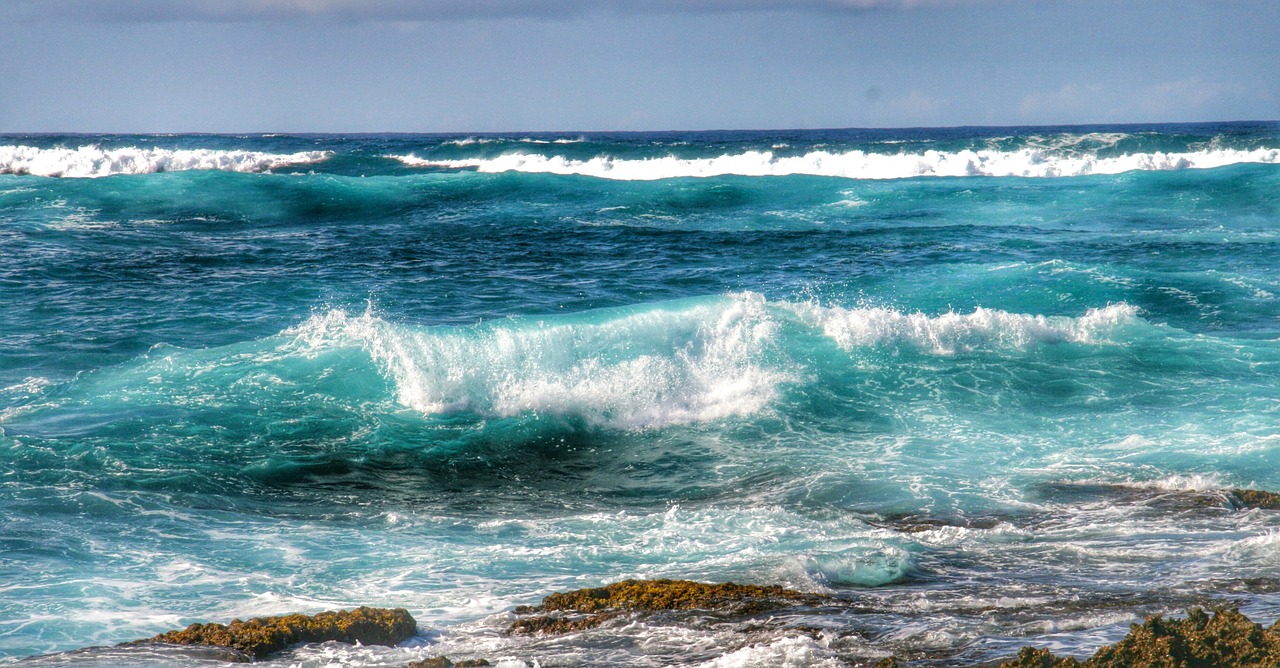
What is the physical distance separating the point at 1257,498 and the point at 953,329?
5.85 meters

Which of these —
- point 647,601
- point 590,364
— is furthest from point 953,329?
point 647,601

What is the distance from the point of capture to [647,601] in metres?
5.51

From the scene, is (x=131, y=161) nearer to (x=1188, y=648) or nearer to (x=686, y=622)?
(x=686, y=622)

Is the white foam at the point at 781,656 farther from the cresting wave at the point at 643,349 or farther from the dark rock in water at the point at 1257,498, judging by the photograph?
the cresting wave at the point at 643,349

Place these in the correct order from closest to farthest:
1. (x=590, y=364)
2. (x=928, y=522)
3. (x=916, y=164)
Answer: (x=928, y=522)
(x=590, y=364)
(x=916, y=164)

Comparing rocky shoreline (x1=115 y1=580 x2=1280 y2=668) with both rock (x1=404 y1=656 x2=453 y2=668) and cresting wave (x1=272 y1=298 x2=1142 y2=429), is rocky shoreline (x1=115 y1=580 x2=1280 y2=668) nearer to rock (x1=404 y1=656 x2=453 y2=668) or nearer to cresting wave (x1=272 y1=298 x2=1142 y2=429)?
rock (x1=404 y1=656 x2=453 y2=668)

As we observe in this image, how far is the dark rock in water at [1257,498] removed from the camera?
7543mm

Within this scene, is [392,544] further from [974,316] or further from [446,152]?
[446,152]

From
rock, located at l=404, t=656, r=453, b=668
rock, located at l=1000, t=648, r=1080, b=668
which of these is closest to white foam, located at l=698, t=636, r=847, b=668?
rock, located at l=1000, t=648, r=1080, b=668

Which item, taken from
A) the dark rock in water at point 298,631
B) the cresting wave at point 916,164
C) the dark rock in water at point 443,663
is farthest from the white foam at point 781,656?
the cresting wave at point 916,164

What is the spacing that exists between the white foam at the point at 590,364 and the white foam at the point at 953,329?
0.99 meters

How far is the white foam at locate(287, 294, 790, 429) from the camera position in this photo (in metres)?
11.0

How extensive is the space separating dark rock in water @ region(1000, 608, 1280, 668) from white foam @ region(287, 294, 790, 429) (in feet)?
21.4

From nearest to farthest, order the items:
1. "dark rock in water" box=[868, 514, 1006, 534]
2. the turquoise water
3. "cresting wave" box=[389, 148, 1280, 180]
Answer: the turquoise water, "dark rock in water" box=[868, 514, 1006, 534], "cresting wave" box=[389, 148, 1280, 180]
